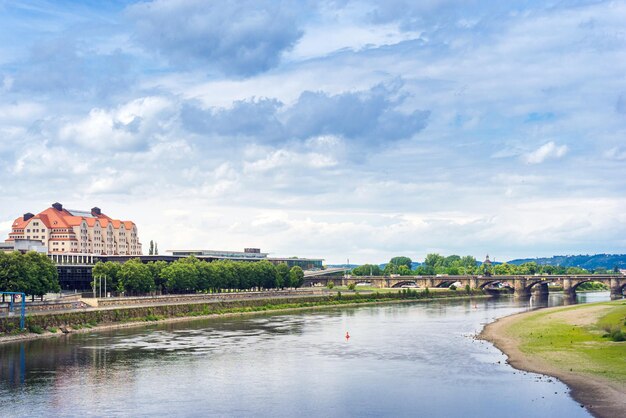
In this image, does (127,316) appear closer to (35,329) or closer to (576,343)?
(35,329)

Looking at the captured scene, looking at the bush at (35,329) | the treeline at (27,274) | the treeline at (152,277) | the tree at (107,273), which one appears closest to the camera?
the bush at (35,329)

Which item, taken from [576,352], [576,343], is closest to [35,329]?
[576,352]

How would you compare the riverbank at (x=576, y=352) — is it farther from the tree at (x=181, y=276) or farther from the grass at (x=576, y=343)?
the tree at (x=181, y=276)

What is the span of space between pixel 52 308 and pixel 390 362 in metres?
64.4

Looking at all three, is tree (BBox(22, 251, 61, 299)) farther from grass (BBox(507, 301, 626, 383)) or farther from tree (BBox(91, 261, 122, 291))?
grass (BBox(507, 301, 626, 383))

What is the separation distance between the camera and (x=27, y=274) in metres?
132

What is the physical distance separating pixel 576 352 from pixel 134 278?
361ft

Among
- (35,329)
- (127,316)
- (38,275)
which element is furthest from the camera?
(127,316)

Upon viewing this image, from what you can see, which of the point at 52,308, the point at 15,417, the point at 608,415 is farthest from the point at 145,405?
the point at 52,308

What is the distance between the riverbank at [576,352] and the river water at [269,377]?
2108mm

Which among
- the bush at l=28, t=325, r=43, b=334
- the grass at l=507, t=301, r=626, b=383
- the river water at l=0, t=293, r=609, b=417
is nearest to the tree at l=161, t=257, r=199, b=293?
the river water at l=0, t=293, r=609, b=417

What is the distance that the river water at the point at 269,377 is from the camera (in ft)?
203

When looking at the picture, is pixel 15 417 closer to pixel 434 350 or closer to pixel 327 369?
pixel 327 369

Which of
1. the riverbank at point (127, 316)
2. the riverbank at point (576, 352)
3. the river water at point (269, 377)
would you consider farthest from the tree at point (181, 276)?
the riverbank at point (576, 352)
